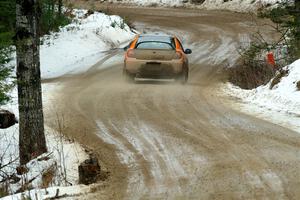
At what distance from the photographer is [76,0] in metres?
59.1

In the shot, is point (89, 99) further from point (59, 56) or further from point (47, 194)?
point (59, 56)

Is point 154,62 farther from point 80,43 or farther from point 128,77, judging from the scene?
point 80,43

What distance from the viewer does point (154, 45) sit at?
18.6 meters

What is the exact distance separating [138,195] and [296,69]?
8645 millimetres

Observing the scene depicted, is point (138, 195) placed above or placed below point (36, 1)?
below

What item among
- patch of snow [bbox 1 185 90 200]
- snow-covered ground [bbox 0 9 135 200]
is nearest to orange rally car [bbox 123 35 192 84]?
snow-covered ground [bbox 0 9 135 200]

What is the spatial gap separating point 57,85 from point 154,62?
127 inches

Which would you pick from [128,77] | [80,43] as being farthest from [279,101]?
[80,43]

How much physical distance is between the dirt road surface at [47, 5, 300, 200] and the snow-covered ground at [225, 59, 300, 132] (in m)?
0.44

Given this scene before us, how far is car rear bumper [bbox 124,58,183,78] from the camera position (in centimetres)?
1816

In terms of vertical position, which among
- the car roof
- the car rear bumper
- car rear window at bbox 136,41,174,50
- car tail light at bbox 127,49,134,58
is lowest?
the car rear bumper

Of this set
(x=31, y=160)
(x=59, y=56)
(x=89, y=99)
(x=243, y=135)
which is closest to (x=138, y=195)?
(x=31, y=160)

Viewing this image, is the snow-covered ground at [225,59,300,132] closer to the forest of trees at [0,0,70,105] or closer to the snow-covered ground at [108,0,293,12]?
the forest of trees at [0,0,70,105]

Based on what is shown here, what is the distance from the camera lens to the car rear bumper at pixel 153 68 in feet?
59.6
